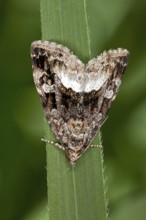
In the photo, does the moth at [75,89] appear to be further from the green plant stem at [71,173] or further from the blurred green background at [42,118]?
the blurred green background at [42,118]

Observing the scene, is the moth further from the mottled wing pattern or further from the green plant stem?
the green plant stem

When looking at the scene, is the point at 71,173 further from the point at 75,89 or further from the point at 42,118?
the point at 42,118

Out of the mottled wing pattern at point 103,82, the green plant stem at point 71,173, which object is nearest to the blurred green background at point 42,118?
the mottled wing pattern at point 103,82

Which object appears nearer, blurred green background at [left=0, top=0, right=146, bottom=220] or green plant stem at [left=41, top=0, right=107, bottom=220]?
green plant stem at [left=41, top=0, right=107, bottom=220]

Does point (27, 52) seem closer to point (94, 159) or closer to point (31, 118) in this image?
point (31, 118)

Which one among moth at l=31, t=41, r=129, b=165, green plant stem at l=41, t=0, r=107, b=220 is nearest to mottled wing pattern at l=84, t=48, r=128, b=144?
moth at l=31, t=41, r=129, b=165

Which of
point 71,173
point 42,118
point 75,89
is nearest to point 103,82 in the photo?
point 75,89
